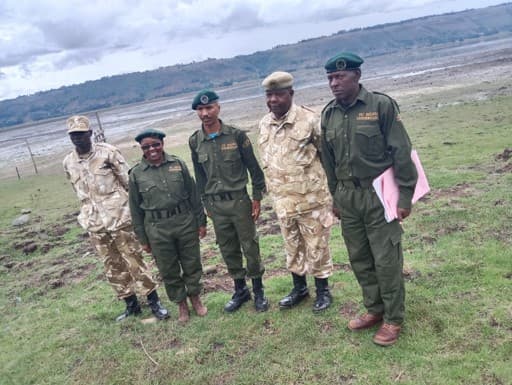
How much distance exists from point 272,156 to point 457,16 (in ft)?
593

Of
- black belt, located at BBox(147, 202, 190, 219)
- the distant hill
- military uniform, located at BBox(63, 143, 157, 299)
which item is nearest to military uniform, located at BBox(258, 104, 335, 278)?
black belt, located at BBox(147, 202, 190, 219)

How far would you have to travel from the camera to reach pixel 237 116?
32.1m

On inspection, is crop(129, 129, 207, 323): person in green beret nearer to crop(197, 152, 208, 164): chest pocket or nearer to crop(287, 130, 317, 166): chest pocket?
crop(197, 152, 208, 164): chest pocket

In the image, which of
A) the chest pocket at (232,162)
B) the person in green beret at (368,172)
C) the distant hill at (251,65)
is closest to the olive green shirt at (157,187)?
the chest pocket at (232,162)

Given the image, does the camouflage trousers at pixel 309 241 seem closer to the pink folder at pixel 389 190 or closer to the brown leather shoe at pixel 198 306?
the pink folder at pixel 389 190

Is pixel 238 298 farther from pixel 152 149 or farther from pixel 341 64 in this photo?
pixel 341 64

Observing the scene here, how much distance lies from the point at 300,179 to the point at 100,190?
228 centimetres

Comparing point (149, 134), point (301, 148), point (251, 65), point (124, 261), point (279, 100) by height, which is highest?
point (251, 65)

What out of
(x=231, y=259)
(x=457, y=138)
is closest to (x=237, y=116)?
(x=457, y=138)

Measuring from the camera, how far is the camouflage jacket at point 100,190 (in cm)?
490

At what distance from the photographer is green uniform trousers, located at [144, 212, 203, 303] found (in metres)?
4.72

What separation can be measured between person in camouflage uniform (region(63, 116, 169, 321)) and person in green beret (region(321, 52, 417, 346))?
95.7 inches

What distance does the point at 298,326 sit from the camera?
14.5 ft

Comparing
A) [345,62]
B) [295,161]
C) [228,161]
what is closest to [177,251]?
[228,161]
